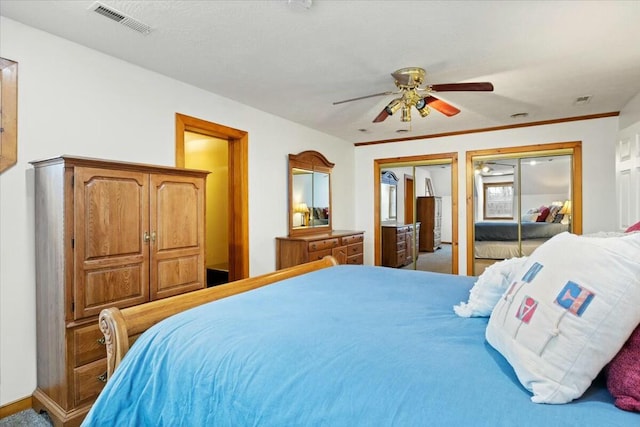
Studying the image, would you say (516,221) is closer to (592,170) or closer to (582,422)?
(592,170)

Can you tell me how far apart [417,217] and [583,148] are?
7.85ft

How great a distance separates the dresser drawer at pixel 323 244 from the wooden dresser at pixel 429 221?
1.82m

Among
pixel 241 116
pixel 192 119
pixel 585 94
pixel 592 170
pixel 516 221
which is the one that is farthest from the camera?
pixel 516 221

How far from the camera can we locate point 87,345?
81.1 inches

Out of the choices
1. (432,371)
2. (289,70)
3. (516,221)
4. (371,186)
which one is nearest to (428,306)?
(432,371)

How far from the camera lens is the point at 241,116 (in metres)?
3.84

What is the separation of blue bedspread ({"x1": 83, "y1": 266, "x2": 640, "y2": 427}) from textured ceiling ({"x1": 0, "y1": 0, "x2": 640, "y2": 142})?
1.71 m

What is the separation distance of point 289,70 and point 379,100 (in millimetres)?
1195

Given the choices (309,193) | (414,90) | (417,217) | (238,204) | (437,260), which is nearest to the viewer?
(414,90)

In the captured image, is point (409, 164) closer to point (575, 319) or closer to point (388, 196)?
point (388, 196)

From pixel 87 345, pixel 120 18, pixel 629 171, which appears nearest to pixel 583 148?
pixel 629 171

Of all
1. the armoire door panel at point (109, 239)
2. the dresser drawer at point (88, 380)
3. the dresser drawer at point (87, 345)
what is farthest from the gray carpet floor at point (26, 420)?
the armoire door panel at point (109, 239)

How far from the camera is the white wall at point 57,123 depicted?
2154 millimetres

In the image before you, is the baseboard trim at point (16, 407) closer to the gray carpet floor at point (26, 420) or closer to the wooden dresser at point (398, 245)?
the gray carpet floor at point (26, 420)
